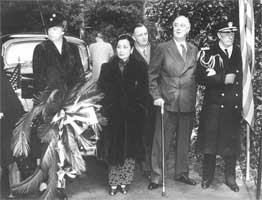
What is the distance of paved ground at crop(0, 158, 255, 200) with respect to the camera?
15.8 ft

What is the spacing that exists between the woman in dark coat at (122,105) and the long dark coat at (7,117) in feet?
2.92

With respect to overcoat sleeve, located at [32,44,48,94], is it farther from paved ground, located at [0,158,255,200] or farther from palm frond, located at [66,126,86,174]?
paved ground, located at [0,158,255,200]

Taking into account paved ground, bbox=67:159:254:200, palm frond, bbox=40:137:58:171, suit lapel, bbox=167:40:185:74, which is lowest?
paved ground, bbox=67:159:254:200

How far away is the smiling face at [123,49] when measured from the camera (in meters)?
4.68

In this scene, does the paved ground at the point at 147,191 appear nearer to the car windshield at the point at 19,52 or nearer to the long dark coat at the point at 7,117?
the long dark coat at the point at 7,117

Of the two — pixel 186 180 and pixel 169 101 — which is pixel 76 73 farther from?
pixel 186 180

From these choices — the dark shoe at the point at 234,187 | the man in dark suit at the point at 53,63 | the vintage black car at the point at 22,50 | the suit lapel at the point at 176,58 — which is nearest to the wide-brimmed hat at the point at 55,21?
the man in dark suit at the point at 53,63

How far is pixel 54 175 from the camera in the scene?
14.8 ft

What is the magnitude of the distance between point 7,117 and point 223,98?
2225mm

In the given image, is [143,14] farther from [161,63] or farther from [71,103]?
[71,103]

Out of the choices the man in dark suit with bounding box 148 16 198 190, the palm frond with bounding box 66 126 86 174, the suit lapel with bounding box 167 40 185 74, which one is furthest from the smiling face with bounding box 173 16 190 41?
the palm frond with bounding box 66 126 86 174

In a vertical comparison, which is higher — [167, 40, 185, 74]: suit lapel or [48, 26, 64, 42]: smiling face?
[48, 26, 64, 42]: smiling face

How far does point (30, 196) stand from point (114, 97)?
133cm

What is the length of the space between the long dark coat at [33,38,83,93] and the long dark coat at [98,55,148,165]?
369mm
